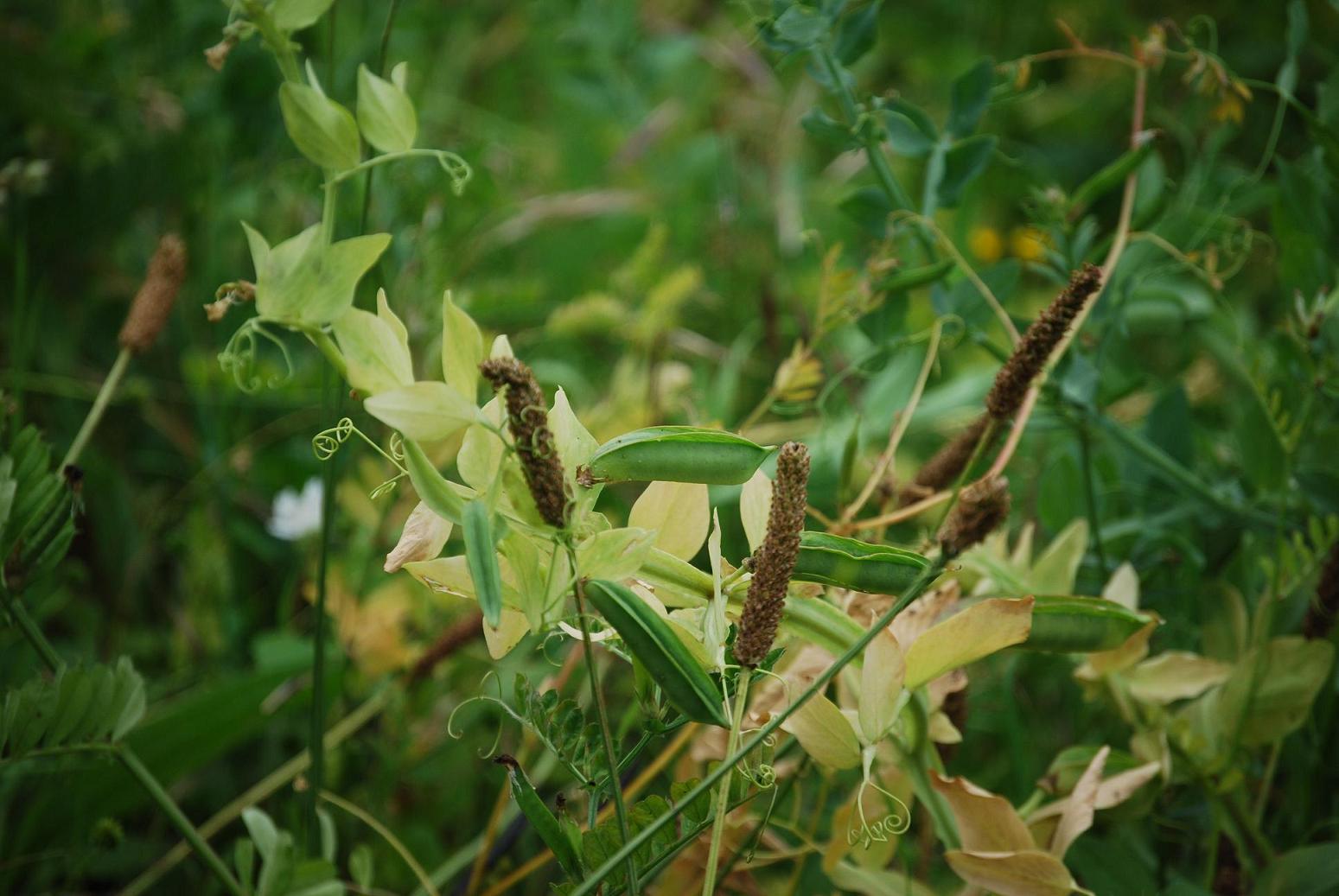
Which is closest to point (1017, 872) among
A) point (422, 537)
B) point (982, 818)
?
point (982, 818)

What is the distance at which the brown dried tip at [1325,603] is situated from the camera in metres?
0.48

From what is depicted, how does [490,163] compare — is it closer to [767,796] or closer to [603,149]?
[603,149]

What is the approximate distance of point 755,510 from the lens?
343 mm

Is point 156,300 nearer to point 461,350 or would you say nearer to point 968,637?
→ point 461,350

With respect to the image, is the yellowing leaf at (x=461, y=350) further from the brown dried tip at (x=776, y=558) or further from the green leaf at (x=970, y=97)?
the green leaf at (x=970, y=97)

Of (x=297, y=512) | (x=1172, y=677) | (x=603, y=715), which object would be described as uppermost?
(x=603, y=715)

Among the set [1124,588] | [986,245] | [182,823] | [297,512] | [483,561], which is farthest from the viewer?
[986,245]

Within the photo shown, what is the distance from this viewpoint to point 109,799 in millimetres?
571

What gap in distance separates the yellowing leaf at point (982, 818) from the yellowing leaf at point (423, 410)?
9.0 inches

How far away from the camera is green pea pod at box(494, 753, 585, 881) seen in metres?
0.32

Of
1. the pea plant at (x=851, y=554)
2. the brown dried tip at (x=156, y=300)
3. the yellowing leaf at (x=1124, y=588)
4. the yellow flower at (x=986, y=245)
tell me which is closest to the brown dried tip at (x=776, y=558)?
the pea plant at (x=851, y=554)

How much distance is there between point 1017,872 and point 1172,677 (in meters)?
0.14

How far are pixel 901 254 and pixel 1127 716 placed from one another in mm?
254

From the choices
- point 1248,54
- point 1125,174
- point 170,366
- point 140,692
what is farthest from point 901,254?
point 1248,54
